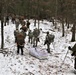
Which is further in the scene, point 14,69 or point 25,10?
point 25,10

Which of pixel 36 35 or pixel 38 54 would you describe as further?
pixel 36 35

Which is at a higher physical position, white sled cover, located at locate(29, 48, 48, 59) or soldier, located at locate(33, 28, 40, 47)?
soldier, located at locate(33, 28, 40, 47)

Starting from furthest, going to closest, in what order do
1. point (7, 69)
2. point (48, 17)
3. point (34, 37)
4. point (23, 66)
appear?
point (48, 17) < point (34, 37) < point (23, 66) < point (7, 69)

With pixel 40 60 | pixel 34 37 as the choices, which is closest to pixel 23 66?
pixel 40 60

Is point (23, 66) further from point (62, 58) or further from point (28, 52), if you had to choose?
point (62, 58)

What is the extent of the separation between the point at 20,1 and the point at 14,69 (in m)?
35.9

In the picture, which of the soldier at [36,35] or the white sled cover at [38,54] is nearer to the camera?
the white sled cover at [38,54]

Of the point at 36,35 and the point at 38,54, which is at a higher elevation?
the point at 36,35

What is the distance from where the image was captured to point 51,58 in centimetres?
1784

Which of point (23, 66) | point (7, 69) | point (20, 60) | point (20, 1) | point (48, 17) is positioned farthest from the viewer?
point (48, 17)

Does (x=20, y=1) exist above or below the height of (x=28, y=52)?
above

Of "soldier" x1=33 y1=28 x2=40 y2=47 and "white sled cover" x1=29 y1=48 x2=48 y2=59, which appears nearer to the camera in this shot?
"white sled cover" x1=29 y1=48 x2=48 y2=59

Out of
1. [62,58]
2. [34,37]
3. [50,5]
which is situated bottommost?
[62,58]

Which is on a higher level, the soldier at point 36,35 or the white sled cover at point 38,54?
the soldier at point 36,35
